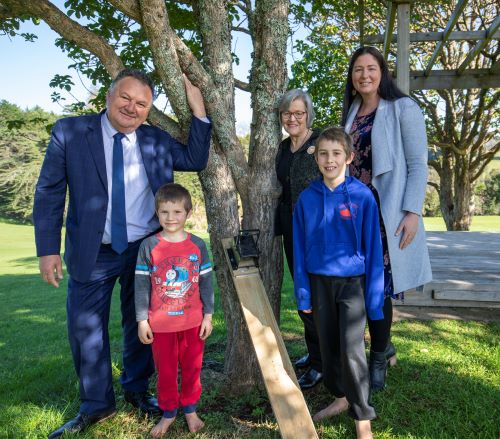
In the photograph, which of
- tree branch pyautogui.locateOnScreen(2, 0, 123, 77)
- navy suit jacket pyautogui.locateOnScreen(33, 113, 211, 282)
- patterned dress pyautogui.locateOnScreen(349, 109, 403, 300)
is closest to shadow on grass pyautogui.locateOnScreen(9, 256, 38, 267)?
tree branch pyautogui.locateOnScreen(2, 0, 123, 77)

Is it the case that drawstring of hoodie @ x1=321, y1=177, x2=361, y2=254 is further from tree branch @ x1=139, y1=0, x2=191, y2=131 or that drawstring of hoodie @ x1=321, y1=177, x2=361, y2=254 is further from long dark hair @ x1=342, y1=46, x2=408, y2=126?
tree branch @ x1=139, y1=0, x2=191, y2=131

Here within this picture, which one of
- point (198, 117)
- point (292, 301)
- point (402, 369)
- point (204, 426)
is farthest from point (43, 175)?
point (292, 301)

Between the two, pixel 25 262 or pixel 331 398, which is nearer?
pixel 331 398

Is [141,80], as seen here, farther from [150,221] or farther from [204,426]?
[204,426]

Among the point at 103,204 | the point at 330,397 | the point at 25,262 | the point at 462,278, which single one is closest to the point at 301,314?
the point at 330,397

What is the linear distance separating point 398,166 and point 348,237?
1.98 feet

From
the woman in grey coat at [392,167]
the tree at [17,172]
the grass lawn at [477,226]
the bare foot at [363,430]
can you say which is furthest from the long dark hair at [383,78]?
the tree at [17,172]

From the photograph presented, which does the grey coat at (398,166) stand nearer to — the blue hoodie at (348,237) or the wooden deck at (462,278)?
the blue hoodie at (348,237)

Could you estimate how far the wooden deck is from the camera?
4.46 metres

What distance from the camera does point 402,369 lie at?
347cm

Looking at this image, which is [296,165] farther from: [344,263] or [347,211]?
[344,263]

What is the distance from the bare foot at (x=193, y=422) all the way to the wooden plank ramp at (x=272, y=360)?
0.62 meters

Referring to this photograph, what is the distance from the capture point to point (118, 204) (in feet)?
8.50

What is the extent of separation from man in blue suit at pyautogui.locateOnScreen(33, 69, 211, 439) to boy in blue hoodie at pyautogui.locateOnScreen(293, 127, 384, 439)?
2.66ft
